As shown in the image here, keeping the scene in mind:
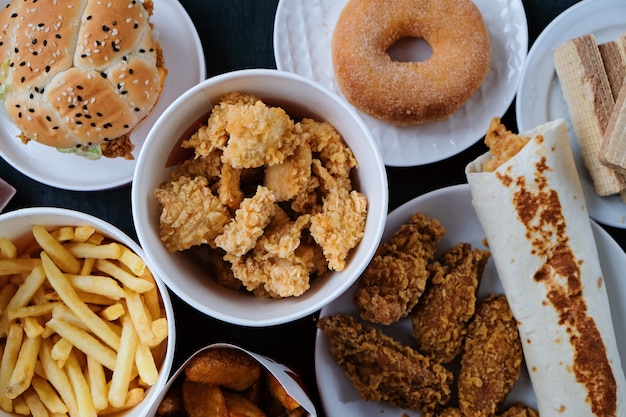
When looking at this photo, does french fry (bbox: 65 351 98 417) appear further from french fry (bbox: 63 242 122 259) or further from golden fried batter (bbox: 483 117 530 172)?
golden fried batter (bbox: 483 117 530 172)

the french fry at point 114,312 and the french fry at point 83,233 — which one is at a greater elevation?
the french fry at point 83,233

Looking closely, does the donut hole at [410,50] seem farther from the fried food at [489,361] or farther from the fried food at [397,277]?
the fried food at [489,361]

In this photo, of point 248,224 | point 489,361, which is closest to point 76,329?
point 248,224

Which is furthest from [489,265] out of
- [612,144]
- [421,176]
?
[612,144]

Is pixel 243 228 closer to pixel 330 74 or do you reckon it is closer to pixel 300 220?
pixel 300 220

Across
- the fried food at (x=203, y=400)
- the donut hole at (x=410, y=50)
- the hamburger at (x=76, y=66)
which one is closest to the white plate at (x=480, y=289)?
the fried food at (x=203, y=400)
